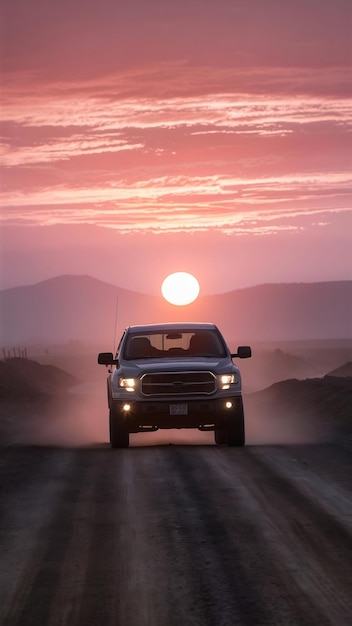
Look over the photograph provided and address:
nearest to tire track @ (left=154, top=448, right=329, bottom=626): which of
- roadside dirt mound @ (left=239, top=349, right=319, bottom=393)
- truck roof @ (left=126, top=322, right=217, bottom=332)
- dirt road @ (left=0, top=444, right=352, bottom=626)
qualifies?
dirt road @ (left=0, top=444, right=352, bottom=626)

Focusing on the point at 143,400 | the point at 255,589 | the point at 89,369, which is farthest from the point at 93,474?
the point at 89,369

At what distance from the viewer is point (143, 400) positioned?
19562mm

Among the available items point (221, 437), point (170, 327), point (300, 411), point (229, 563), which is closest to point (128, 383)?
point (170, 327)

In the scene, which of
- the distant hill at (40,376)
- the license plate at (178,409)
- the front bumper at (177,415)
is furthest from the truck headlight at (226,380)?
the distant hill at (40,376)

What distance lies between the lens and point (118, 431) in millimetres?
19812

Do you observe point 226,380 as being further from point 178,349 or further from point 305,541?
point 305,541

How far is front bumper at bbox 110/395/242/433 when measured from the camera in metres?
19.5

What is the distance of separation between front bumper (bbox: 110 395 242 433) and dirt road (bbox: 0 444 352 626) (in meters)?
2.53

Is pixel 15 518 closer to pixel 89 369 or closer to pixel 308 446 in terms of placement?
pixel 308 446

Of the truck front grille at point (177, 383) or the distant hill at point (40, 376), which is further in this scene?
the distant hill at point (40, 376)

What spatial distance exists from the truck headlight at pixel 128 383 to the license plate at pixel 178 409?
0.76 meters

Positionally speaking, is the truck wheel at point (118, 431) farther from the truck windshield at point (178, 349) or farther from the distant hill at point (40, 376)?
the distant hill at point (40, 376)

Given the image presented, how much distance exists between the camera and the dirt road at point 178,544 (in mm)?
7875

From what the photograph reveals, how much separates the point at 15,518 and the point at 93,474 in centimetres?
392
